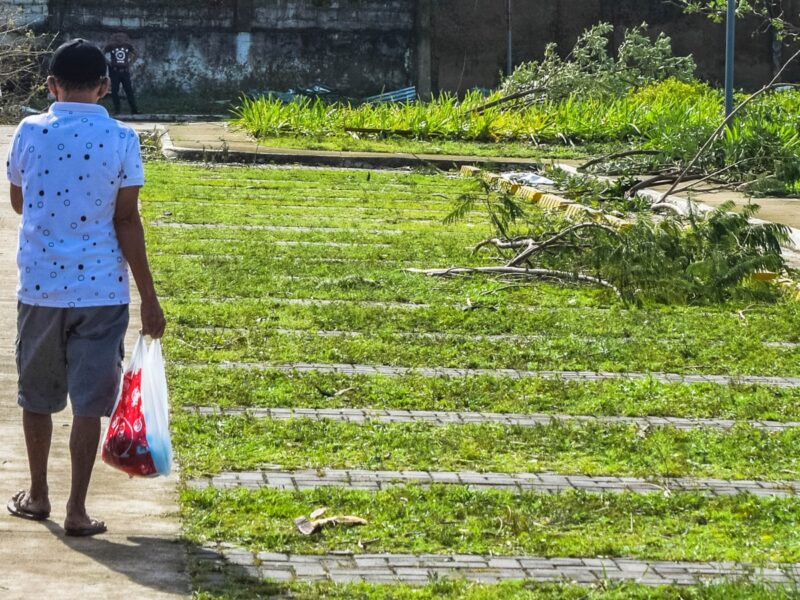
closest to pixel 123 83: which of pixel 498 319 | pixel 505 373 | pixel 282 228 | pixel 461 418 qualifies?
pixel 282 228

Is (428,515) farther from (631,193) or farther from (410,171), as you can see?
(410,171)

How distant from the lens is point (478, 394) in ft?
24.1

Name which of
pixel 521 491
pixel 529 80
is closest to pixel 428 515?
pixel 521 491

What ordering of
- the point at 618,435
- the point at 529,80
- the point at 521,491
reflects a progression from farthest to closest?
the point at 529,80 → the point at 618,435 → the point at 521,491

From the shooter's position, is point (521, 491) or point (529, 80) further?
point (529, 80)

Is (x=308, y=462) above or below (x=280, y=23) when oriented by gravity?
below

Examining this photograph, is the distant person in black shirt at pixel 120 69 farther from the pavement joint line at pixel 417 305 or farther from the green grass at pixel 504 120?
the pavement joint line at pixel 417 305

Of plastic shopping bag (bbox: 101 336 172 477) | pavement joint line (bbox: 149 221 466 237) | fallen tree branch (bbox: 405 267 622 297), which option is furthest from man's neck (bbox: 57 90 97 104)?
pavement joint line (bbox: 149 221 466 237)

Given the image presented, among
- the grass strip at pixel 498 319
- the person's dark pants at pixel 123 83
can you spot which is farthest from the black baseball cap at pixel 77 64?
the person's dark pants at pixel 123 83

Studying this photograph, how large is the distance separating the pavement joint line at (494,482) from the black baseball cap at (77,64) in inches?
61.2

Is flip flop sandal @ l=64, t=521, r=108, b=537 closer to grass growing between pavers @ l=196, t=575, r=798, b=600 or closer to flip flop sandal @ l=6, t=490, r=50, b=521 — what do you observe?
flip flop sandal @ l=6, t=490, r=50, b=521

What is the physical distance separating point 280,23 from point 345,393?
2885 cm

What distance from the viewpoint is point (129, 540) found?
16.3 feet

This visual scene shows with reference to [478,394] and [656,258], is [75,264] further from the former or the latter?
[656,258]
